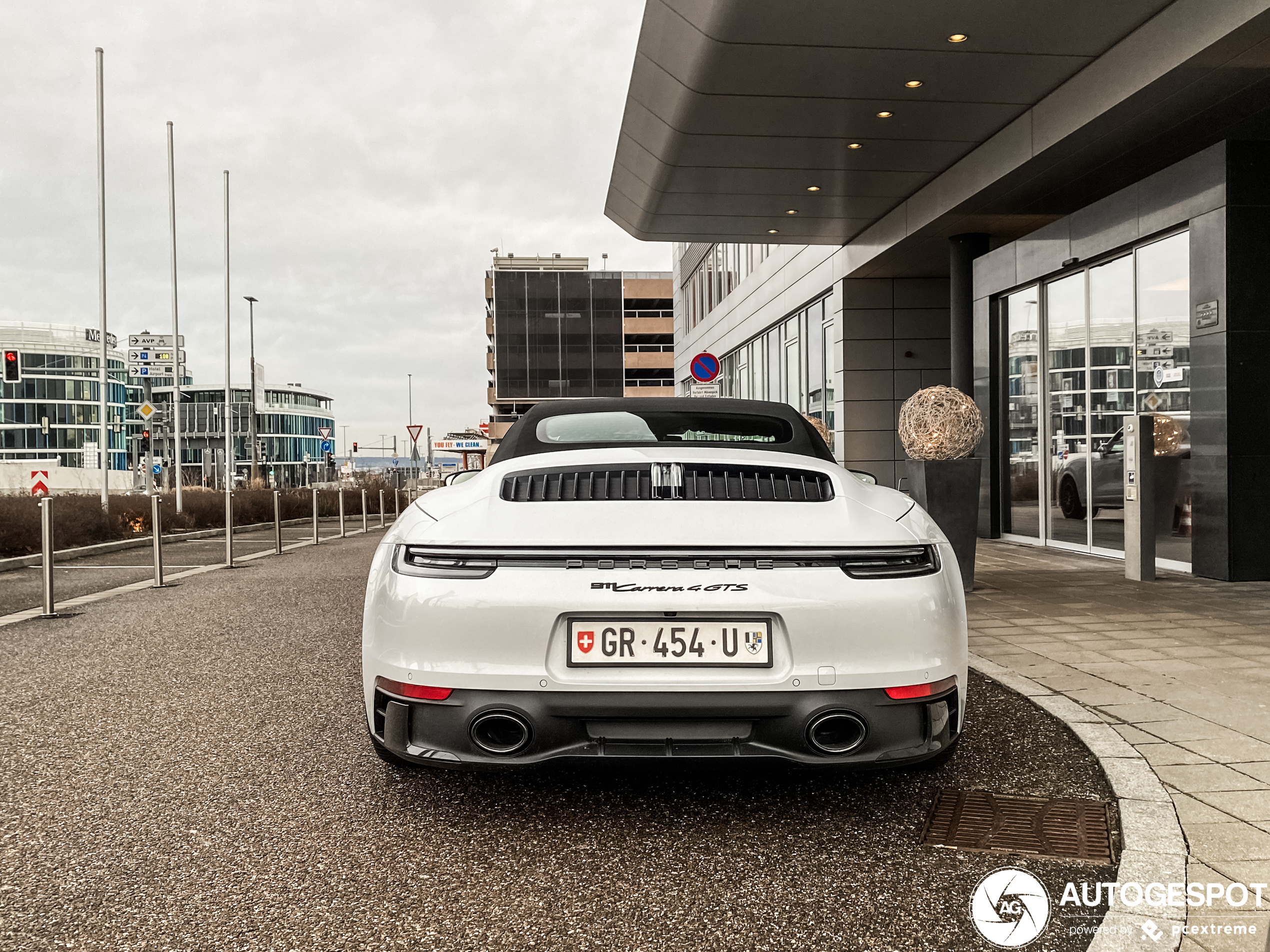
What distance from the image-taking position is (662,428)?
4.06 m

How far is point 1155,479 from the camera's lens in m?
9.70

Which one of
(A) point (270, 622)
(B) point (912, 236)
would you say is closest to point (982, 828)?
(A) point (270, 622)

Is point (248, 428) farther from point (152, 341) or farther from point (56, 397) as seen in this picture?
point (152, 341)

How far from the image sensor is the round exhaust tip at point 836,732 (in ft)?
A: 8.33

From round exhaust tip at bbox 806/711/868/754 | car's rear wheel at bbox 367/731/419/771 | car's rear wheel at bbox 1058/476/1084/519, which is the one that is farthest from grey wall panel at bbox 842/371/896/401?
car's rear wheel at bbox 367/731/419/771

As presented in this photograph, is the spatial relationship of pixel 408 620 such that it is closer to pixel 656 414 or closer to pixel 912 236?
pixel 656 414

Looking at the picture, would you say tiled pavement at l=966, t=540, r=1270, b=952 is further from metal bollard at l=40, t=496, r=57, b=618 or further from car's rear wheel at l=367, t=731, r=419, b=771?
metal bollard at l=40, t=496, r=57, b=618

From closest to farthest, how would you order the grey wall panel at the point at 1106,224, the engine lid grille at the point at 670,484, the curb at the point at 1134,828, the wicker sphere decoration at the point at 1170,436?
the curb at the point at 1134,828 < the engine lid grille at the point at 670,484 < the wicker sphere decoration at the point at 1170,436 < the grey wall panel at the point at 1106,224

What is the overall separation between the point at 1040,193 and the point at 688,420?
986 centimetres

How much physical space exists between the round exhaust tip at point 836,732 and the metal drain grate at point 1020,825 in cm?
42

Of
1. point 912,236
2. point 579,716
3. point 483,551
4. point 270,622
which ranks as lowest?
point 270,622

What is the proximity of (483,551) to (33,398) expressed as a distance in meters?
95.5

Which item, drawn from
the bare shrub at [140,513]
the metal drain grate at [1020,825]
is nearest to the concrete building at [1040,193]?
the metal drain grate at [1020,825]

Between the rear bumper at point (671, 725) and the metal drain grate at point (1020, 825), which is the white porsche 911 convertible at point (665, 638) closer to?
the rear bumper at point (671, 725)
